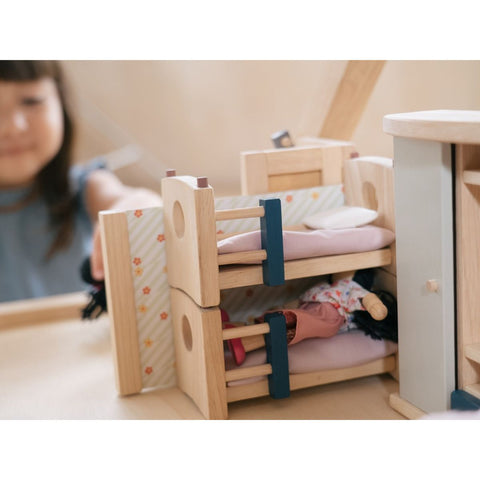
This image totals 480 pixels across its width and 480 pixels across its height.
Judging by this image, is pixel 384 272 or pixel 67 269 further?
pixel 67 269

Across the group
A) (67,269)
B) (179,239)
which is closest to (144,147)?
(67,269)

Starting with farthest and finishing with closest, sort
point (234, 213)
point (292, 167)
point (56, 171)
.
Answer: point (56, 171) < point (292, 167) < point (234, 213)

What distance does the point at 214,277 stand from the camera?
51.9 inches

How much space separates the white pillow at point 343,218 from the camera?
1.49 metres

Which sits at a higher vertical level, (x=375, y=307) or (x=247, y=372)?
(x=375, y=307)

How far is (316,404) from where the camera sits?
4.69ft

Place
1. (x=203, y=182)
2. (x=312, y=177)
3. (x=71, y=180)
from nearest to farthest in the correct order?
(x=203, y=182) < (x=312, y=177) < (x=71, y=180)

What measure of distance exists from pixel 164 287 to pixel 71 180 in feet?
2.91

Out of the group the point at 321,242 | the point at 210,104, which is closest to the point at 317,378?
the point at 321,242

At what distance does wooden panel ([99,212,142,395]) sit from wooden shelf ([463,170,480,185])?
71 cm

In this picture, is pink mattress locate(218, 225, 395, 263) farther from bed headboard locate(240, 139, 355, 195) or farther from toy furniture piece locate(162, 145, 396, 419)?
bed headboard locate(240, 139, 355, 195)

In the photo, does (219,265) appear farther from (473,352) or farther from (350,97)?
(350,97)

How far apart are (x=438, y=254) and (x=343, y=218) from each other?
338 millimetres

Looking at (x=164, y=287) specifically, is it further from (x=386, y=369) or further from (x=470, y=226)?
(x=470, y=226)
